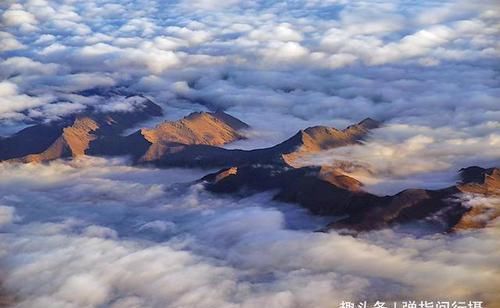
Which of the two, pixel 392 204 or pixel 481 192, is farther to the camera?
pixel 481 192

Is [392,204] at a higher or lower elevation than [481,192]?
lower

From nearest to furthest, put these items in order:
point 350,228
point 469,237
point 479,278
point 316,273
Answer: point 479,278
point 316,273
point 469,237
point 350,228

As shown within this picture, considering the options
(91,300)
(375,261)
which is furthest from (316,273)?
(91,300)

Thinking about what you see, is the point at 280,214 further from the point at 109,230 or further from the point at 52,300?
the point at 52,300

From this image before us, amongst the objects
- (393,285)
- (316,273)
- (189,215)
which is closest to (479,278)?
(393,285)


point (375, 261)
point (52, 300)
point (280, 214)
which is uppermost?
point (280, 214)

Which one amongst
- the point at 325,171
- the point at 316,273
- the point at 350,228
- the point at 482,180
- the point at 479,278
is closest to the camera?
the point at 479,278

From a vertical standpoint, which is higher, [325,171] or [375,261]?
[325,171]

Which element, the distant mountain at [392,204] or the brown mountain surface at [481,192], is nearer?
the brown mountain surface at [481,192]

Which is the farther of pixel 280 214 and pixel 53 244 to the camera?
pixel 280 214

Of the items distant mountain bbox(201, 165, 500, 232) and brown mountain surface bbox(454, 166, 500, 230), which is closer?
brown mountain surface bbox(454, 166, 500, 230)
